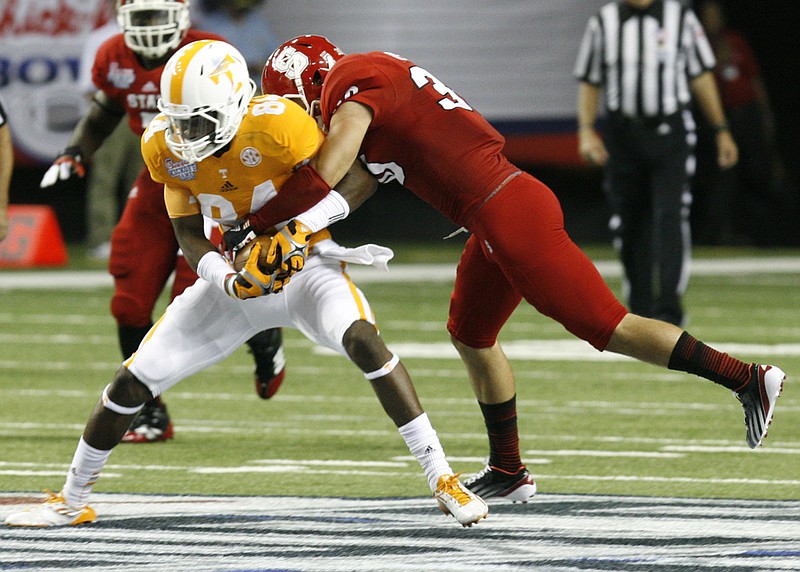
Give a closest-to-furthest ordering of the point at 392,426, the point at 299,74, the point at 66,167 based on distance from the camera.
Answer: the point at 299,74 → the point at 66,167 → the point at 392,426

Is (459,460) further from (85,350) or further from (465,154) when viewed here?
(85,350)

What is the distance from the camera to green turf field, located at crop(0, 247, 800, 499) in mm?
5723

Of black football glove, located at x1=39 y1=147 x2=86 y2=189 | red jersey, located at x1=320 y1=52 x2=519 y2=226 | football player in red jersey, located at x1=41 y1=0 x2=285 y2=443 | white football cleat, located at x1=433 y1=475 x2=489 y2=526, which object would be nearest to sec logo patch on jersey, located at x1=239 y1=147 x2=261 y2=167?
red jersey, located at x1=320 y1=52 x2=519 y2=226

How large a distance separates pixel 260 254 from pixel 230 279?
11 cm

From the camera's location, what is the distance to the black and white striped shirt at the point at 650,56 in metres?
9.55

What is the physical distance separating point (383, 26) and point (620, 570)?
39.8 ft

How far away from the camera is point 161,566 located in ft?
14.2

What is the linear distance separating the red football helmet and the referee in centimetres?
436

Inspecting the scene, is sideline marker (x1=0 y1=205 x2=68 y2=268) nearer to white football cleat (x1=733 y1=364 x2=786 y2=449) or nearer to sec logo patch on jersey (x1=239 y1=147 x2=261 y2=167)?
sec logo patch on jersey (x1=239 y1=147 x2=261 y2=167)

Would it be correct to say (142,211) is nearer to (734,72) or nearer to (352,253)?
(352,253)

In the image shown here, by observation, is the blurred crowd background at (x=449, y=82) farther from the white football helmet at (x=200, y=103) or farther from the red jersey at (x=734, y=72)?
the white football helmet at (x=200, y=103)

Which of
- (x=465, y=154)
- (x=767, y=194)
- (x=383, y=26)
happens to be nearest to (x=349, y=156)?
(x=465, y=154)

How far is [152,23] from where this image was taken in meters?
6.50

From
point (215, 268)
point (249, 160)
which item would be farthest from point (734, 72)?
point (215, 268)
